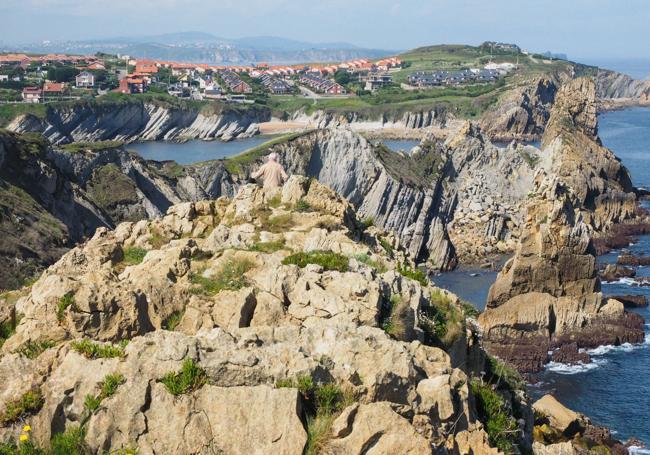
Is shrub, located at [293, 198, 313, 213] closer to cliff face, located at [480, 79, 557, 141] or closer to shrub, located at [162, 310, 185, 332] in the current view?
shrub, located at [162, 310, 185, 332]

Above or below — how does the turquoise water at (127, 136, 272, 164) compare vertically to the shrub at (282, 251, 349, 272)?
below

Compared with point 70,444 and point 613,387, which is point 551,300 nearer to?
point 613,387

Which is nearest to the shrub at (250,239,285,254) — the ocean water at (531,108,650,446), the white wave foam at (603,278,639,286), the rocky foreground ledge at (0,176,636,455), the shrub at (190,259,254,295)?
the rocky foreground ledge at (0,176,636,455)

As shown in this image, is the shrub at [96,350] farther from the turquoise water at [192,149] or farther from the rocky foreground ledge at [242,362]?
the turquoise water at [192,149]

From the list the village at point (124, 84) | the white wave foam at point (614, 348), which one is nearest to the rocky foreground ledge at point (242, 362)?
the white wave foam at point (614, 348)

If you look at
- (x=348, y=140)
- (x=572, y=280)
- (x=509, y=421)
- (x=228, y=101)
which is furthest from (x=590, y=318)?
(x=228, y=101)

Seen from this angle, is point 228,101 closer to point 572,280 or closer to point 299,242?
point 572,280
